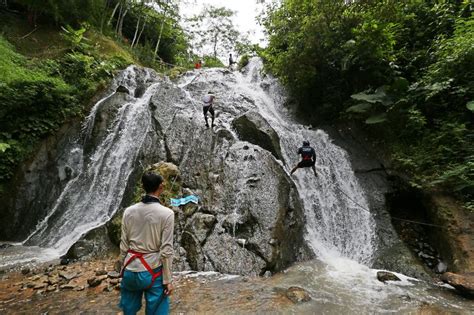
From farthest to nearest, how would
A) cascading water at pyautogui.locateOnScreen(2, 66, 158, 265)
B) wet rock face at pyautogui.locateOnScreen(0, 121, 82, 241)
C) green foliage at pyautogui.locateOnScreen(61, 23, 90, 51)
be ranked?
green foliage at pyautogui.locateOnScreen(61, 23, 90, 51), wet rock face at pyautogui.locateOnScreen(0, 121, 82, 241), cascading water at pyautogui.locateOnScreen(2, 66, 158, 265)

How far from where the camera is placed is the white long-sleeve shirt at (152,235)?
107 inches

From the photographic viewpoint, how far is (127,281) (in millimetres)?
2727

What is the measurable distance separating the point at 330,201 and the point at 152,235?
24.1 feet

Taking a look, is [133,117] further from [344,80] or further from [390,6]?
[390,6]

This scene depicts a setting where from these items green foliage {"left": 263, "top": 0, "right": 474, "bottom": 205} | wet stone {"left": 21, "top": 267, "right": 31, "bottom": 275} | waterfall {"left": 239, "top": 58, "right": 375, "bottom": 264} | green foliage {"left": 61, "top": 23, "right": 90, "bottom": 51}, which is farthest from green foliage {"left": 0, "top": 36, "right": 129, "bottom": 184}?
green foliage {"left": 263, "top": 0, "right": 474, "bottom": 205}

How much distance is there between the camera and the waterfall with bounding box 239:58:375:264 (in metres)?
7.90

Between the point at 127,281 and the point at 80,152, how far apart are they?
29.2 ft

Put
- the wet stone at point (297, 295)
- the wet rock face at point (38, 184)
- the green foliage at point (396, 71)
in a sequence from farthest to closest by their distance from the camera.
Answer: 1. the wet rock face at point (38, 184)
2. the green foliage at point (396, 71)
3. the wet stone at point (297, 295)

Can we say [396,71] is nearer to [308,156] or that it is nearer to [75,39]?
[308,156]

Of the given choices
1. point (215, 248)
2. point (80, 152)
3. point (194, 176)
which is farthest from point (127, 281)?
point (80, 152)

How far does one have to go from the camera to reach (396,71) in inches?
408

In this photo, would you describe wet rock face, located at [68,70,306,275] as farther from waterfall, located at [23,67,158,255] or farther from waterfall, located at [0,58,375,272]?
waterfall, located at [23,67,158,255]

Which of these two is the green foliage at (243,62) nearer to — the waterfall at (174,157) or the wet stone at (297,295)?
the waterfall at (174,157)

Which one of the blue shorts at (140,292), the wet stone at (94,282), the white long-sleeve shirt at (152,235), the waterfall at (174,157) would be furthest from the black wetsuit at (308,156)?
the blue shorts at (140,292)
